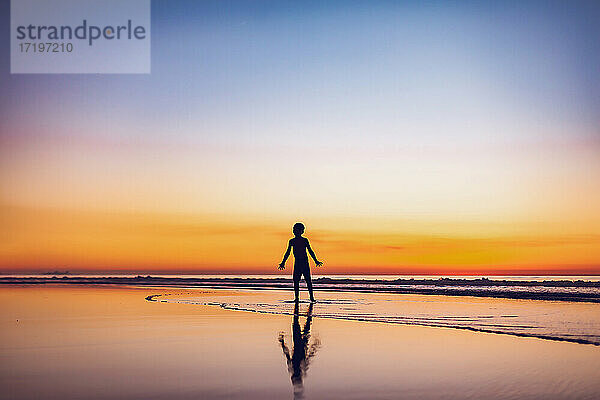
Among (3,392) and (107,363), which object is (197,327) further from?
(3,392)

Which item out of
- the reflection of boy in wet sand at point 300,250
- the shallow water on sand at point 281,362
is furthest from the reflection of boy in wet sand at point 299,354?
the reflection of boy in wet sand at point 300,250

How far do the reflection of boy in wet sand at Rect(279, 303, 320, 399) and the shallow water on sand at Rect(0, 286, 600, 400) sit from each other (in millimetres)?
15

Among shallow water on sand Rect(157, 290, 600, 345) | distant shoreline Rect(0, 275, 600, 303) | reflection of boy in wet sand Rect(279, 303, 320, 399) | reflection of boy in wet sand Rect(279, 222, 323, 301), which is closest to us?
reflection of boy in wet sand Rect(279, 303, 320, 399)

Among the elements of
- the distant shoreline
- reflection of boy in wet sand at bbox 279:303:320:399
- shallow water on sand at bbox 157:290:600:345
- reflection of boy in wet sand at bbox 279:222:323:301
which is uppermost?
reflection of boy in wet sand at bbox 279:222:323:301

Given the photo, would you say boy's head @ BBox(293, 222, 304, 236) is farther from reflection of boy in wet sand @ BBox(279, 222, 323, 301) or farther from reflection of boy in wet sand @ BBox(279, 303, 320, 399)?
reflection of boy in wet sand @ BBox(279, 303, 320, 399)

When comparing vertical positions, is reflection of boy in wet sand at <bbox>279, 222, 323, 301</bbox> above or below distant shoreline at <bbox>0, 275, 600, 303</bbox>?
above

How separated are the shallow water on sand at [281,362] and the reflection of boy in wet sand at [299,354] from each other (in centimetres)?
1

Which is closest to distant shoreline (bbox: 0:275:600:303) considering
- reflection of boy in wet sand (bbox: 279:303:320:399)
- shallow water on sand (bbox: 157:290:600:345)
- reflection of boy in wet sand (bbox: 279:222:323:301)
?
shallow water on sand (bbox: 157:290:600:345)

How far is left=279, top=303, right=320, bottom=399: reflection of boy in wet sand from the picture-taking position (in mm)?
6617

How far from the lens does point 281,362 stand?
314 inches

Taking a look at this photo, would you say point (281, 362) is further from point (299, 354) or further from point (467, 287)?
point (467, 287)

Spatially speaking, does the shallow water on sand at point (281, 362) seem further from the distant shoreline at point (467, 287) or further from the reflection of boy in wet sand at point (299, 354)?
the distant shoreline at point (467, 287)

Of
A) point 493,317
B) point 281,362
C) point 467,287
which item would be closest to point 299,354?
point 281,362

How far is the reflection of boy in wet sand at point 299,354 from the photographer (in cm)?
662
